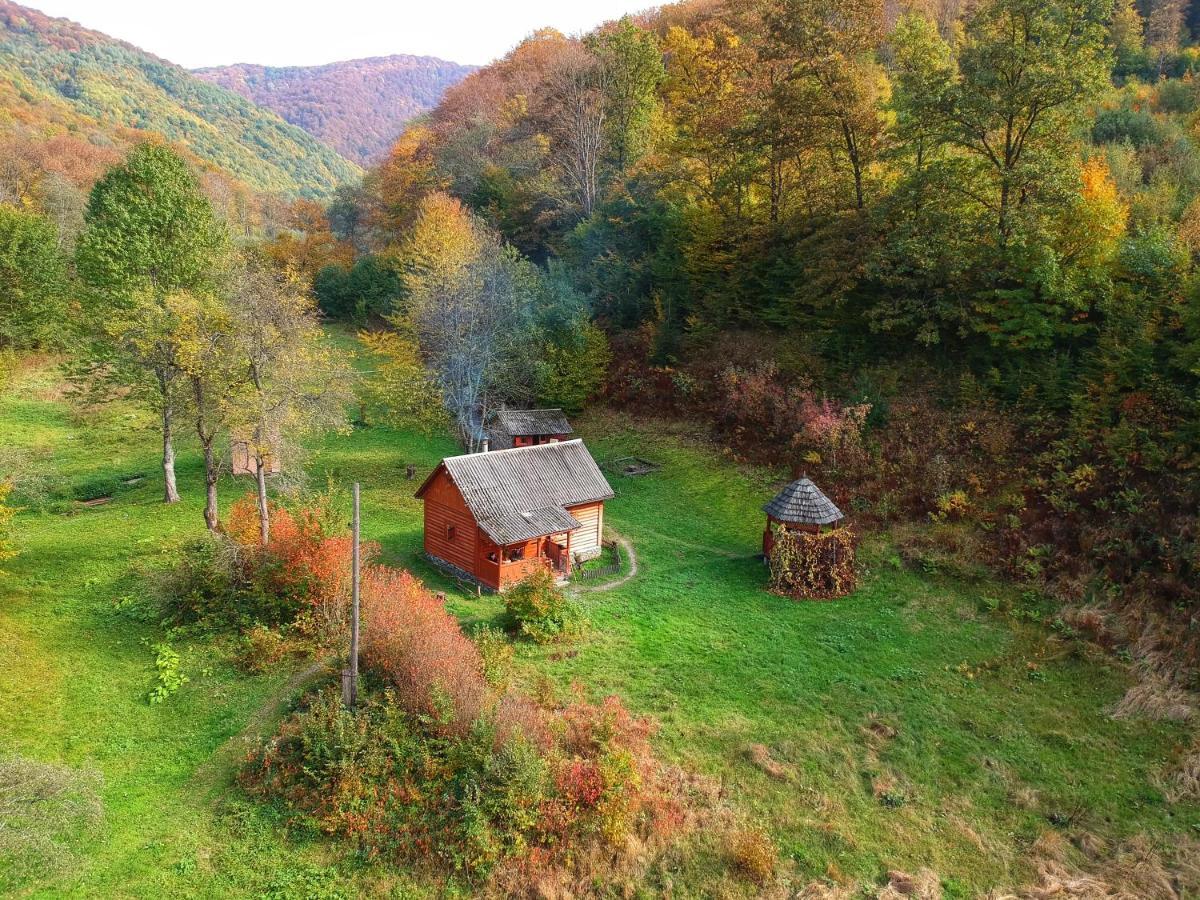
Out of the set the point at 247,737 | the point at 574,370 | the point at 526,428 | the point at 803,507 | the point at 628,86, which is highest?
the point at 628,86

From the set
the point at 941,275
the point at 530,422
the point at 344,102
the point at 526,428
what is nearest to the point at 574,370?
the point at 530,422

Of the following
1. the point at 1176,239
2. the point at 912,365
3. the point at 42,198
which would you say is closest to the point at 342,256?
the point at 42,198

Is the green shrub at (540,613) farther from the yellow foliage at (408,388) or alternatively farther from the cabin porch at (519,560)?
the yellow foliage at (408,388)

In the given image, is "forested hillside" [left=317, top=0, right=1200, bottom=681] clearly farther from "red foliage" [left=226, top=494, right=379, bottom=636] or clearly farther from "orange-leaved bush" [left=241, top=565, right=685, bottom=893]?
"red foliage" [left=226, top=494, right=379, bottom=636]

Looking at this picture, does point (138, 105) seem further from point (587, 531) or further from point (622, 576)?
point (622, 576)

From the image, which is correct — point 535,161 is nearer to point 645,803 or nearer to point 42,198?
point 42,198

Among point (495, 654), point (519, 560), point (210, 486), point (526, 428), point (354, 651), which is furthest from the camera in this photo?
point (526, 428)

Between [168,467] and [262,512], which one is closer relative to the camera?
[262,512]

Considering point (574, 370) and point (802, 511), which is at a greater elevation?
point (574, 370)
